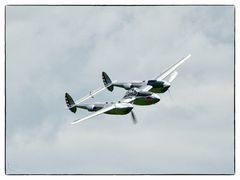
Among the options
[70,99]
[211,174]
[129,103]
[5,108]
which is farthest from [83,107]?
[211,174]

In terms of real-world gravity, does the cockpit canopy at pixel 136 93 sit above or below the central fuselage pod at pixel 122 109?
above

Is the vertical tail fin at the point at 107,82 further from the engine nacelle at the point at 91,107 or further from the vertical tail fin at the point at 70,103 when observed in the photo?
the engine nacelle at the point at 91,107

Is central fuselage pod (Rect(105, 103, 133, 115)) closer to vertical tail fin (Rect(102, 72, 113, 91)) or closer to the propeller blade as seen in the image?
vertical tail fin (Rect(102, 72, 113, 91))

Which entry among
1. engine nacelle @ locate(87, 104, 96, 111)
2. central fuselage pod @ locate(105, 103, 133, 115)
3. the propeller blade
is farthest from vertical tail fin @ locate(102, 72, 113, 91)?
central fuselage pod @ locate(105, 103, 133, 115)

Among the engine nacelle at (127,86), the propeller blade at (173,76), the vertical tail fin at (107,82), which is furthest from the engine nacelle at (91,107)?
the propeller blade at (173,76)

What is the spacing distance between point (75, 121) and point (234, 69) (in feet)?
51.1

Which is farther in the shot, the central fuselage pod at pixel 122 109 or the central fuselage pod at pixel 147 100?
the central fuselage pod at pixel 147 100

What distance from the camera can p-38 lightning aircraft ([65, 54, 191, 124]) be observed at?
58312 millimetres

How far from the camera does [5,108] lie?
52906 mm

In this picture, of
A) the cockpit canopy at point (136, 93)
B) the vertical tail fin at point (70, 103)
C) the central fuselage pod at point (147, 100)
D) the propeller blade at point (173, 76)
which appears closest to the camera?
the central fuselage pod at point (147, 100)

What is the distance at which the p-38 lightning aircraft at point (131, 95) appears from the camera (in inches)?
2296

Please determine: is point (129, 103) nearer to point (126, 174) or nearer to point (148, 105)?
point (148, 105)

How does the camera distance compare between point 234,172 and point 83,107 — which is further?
point 83,107

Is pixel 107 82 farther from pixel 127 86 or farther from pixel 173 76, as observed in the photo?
pixel 173 76
